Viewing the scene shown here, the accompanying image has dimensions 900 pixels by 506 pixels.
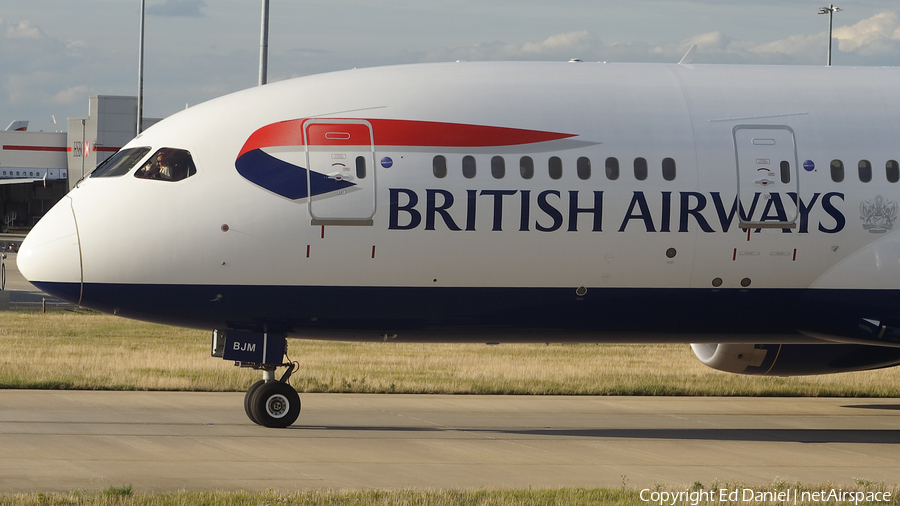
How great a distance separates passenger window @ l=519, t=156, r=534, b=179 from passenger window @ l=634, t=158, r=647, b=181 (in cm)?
135

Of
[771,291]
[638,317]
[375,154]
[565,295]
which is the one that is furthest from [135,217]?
[771,291]

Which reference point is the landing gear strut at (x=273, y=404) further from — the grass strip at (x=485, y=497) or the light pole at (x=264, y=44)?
the light pole at (x=264, y=44)

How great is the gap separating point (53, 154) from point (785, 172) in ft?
357

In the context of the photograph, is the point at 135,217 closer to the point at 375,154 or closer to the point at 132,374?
the point at 375,154

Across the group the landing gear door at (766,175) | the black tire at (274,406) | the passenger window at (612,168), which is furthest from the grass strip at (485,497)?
the passenger window at (612,168)

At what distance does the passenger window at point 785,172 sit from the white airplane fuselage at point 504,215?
0.10 ft

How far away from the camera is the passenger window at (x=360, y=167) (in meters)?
13.8

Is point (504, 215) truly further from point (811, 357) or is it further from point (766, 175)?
point (811, 357)

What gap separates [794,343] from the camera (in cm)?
1556

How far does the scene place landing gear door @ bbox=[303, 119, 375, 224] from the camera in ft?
45.0

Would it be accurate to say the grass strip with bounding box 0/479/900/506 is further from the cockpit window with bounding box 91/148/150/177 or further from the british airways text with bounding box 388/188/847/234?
the cockpit window with bounding box 91/148/150/177

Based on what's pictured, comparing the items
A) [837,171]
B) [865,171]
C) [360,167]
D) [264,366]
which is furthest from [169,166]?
[865,171]

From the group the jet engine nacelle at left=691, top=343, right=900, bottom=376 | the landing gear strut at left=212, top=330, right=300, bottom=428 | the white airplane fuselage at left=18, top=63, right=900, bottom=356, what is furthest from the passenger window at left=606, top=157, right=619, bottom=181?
the landing gear strut at left=212, top=330, right=300, bottom=428

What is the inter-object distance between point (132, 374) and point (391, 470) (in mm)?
8703
